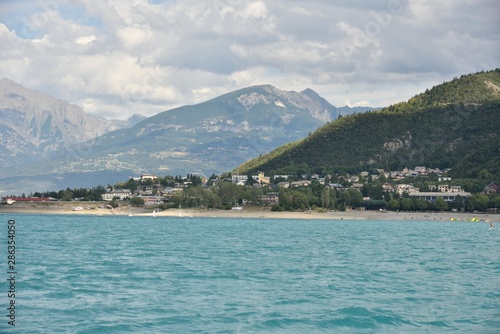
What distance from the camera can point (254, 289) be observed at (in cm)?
4506

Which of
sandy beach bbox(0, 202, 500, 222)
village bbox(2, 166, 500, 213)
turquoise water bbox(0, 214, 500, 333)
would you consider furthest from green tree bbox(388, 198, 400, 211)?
turquoise water bbox(0, 214, 500, 333)

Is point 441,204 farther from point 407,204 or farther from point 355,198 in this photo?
point 355,198

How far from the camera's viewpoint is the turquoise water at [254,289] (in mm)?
35531

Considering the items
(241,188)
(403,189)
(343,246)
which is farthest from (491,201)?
(343,246)

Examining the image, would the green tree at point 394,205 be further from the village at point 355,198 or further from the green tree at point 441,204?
the green tree at point 441,204

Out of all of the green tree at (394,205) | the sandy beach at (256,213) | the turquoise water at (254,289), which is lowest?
the turquoise water at (254,289)

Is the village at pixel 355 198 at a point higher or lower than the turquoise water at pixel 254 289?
higher

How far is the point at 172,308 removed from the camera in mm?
38719

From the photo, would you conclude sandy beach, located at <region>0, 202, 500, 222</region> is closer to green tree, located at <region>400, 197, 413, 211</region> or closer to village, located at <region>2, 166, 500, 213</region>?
village, located at <region>2, 166, 500, 213</region>

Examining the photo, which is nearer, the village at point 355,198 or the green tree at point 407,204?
the village at point 355,198

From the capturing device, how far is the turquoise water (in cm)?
3553

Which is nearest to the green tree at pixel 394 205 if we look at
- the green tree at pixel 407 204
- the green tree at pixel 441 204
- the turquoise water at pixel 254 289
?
the green tree at pixel 407 204

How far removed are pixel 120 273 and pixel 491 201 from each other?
126 m

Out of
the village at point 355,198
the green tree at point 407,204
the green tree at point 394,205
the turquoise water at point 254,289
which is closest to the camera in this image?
the turquoise water at point 254,289
